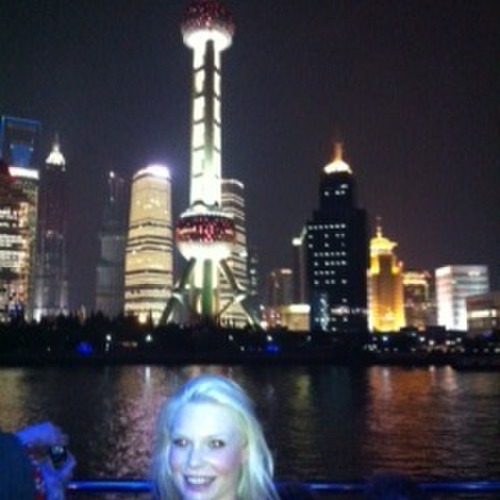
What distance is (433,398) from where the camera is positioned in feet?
188

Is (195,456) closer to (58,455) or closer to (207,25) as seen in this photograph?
(58,455)

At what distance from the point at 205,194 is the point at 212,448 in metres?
140

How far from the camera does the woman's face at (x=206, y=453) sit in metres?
2.88

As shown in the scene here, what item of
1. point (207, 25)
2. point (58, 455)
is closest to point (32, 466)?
point (58, 455)

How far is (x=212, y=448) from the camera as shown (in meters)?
2.93

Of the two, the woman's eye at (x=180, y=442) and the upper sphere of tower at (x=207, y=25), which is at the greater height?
the upper sphere of tower at (x=207, y=25)

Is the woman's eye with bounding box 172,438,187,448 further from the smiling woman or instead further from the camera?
the camera

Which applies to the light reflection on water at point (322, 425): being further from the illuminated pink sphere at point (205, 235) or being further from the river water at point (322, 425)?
the illuminated pink sphere at point (205, 235)

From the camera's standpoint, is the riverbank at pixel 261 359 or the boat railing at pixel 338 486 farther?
the riverbank at pixel 261 359

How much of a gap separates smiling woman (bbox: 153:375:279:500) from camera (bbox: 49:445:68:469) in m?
0.91

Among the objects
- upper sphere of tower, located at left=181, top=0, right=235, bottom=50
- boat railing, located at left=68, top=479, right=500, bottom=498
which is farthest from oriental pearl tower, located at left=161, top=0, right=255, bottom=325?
boat railing, located at left=68, top=479, right=500, bottom=498

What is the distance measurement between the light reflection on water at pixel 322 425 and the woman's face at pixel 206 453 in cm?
962

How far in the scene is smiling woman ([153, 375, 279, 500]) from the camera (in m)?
2.89

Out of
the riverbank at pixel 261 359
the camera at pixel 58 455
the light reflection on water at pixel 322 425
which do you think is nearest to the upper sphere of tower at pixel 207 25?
the riverbank at pixel 261 359
